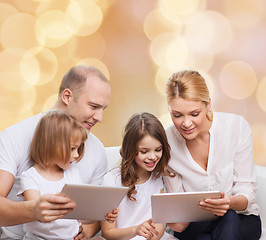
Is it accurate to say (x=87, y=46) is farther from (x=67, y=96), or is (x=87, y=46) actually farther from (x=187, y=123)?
(x=187, y=123)

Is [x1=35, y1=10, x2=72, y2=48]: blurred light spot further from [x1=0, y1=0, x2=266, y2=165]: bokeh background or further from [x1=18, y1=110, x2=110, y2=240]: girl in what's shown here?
[x1=18, y1=110, x2=110, y2=240]: girl

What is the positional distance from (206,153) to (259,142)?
1.06 meters

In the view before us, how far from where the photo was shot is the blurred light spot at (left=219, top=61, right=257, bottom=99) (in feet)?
8.89

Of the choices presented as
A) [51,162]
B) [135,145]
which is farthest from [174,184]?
[51,162]

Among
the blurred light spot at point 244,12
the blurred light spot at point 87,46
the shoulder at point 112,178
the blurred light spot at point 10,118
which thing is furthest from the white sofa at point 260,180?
the blurred light spot at point 244,12

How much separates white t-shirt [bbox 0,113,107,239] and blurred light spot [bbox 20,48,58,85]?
1.05 meters

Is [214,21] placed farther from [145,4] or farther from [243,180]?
[243,180]

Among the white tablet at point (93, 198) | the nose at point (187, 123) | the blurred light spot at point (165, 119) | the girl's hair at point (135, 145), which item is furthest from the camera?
the blurred light spot at point (165, 119)

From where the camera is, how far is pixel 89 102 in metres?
1.74

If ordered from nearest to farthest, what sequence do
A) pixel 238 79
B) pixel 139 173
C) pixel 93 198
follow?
pixel 93 198 < pixel 139 173 < pixel 238 79

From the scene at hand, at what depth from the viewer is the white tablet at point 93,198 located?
1.33 meters

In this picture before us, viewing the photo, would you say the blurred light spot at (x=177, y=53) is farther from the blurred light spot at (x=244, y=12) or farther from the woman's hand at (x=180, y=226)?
the woman's hand at (x=180, y=226)

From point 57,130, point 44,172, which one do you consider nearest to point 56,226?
point 44,172

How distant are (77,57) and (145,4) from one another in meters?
0.63
